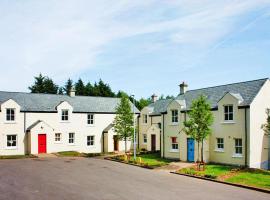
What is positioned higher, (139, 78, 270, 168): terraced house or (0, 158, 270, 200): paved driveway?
(139, 78, 270, 168): terraced house

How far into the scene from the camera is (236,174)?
81.3ft

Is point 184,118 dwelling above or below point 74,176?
above

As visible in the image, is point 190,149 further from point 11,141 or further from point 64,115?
point 11,141

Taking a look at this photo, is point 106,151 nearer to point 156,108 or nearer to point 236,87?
point 156,108

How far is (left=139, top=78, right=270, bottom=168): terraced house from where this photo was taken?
1117 inches

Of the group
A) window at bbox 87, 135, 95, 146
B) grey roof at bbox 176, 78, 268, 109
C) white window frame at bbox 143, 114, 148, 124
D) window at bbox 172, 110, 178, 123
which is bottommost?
window at bbox 87, 135, 95, 146

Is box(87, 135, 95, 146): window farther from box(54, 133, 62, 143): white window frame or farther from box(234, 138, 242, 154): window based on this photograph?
box(234, 138, 242, 154): window

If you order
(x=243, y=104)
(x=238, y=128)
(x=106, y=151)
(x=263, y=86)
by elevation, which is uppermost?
(x=263, y=86)

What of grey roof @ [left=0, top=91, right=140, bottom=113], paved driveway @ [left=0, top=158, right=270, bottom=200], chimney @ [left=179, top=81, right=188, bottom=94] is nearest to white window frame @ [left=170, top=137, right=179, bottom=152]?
chimney @ [left=179, top=81, right=188, bottom=94]

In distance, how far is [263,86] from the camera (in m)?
29.5

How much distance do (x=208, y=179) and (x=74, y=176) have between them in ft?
34.5

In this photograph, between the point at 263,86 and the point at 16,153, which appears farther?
the point at 16,153

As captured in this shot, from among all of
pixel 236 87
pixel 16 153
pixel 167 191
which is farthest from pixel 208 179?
pixel 16 153

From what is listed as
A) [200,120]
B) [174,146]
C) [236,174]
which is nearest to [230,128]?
[200,120]
